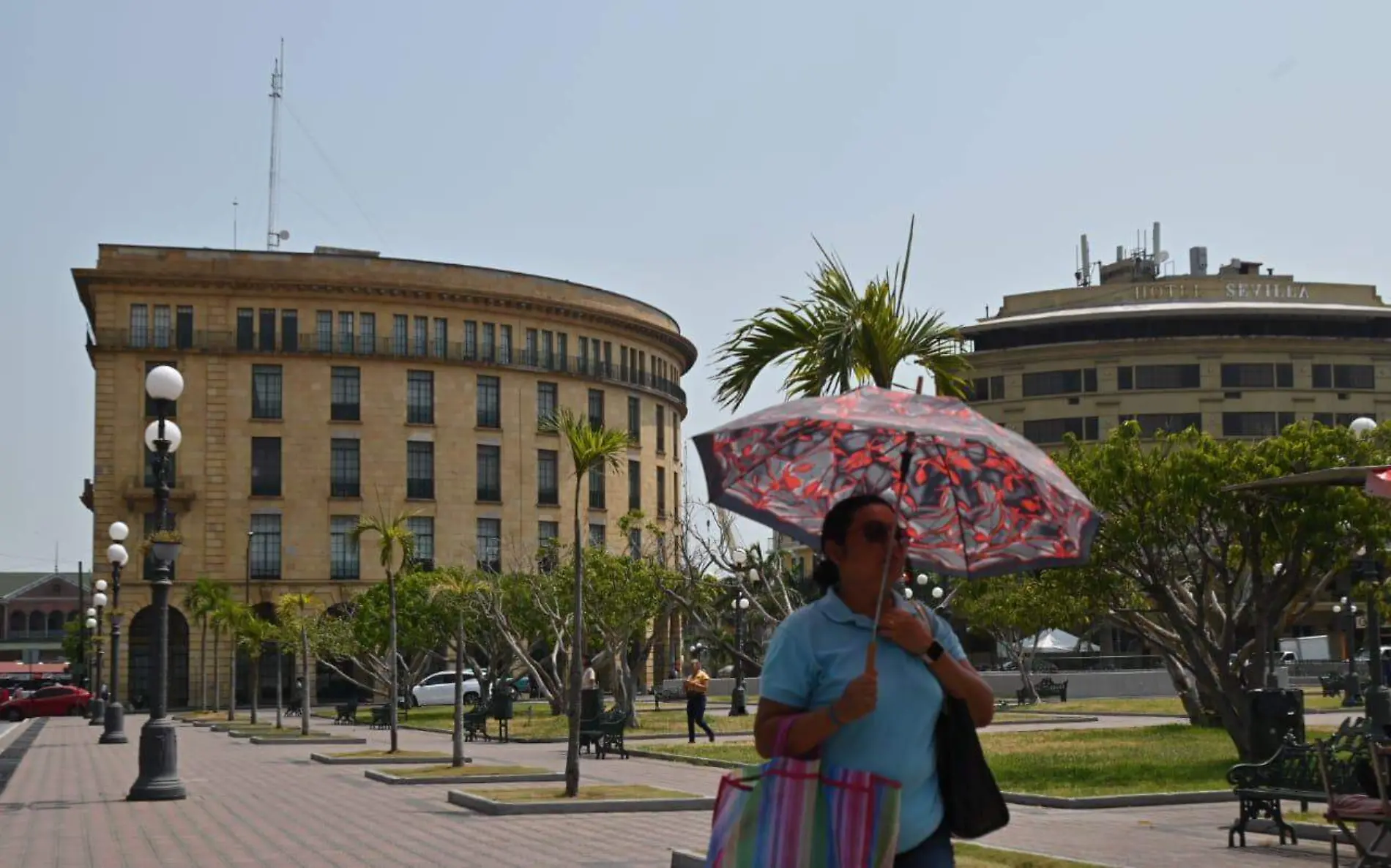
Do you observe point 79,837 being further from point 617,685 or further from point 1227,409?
point 1227,409

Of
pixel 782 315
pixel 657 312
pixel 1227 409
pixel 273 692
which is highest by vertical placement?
pixel 657 312

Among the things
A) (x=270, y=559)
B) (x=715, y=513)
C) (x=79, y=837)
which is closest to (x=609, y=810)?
(x=79, y=837)

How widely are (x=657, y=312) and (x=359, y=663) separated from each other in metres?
41.3

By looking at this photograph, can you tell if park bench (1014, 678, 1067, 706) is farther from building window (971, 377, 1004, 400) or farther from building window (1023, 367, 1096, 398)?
building window (971, 377, 1004, 400)

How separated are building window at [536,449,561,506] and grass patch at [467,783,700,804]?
6207cm

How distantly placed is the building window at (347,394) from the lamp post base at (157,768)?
57.8m

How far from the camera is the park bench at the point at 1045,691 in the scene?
5028 centimetres

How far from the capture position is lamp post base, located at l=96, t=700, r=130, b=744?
3897 centimetres

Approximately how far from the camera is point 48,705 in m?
72.2

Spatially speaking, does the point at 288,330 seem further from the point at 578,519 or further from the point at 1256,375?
the point at 578,519

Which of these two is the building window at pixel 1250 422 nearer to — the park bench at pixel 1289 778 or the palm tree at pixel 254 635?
the palm tree at pixel 254 635

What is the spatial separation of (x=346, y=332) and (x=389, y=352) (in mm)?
2185

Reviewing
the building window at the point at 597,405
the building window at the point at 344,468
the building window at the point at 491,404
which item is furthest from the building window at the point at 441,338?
the building window at the point at 597,405

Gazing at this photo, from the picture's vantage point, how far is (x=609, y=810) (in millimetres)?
17938
